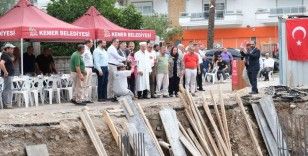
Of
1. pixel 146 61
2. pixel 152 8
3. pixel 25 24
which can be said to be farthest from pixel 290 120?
pixel 152 8

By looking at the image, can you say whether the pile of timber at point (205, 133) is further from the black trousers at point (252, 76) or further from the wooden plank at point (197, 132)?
the black trousers at point (252, 76)

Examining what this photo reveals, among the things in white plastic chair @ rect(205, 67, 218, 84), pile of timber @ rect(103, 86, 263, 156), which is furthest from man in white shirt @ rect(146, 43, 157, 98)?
white plastic chair @ rect(205, 67, 218, 84)

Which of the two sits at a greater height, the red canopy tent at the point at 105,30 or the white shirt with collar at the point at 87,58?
the red canopy tent at the point at 105,30

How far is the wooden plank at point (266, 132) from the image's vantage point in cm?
1247

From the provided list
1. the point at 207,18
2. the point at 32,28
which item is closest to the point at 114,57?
the point at 32,28

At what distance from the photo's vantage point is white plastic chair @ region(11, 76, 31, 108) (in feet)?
57.1

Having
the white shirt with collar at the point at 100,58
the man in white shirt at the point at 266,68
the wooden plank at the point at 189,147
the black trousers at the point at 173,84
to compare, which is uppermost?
the white shirt with collar at the point at 100,58

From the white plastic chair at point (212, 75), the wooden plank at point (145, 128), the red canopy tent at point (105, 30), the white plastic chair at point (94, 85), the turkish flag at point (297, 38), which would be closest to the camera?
the wooden plank at point (145, 128)

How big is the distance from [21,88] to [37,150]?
815cm

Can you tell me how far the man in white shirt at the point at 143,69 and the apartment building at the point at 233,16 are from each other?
1259 inches

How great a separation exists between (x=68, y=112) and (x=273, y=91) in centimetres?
510

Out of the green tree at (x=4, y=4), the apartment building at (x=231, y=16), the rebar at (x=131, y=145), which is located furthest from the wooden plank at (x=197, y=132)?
the apartment building at (x=231, y=16)

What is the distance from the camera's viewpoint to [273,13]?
51.1m

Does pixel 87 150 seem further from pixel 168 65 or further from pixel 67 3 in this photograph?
pixel 67 3
